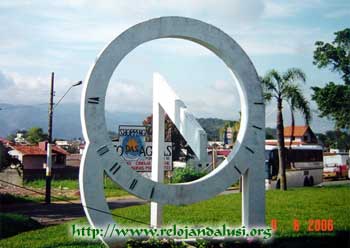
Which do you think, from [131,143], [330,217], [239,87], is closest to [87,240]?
[239,87]

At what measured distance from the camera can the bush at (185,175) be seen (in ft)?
92.1

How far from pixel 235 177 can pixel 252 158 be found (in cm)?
59

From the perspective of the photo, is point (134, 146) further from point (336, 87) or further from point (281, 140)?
point (336, 87)

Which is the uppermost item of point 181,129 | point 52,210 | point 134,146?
point 181,129

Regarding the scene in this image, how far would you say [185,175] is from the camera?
28.3 m

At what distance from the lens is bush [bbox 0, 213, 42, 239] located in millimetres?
13363

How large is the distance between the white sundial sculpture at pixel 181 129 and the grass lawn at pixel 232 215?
212cm

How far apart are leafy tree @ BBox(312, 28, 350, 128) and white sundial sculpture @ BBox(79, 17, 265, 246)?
2085 centimetres

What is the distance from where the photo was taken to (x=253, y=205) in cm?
1017

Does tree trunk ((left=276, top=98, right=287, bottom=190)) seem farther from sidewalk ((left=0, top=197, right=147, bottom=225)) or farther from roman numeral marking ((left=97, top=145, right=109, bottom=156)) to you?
roman numeral marking ((left=97, top=145, right=109, bottom=156))

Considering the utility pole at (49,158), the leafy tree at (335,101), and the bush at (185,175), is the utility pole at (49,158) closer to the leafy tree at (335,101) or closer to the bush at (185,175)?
the bush at (185,175)

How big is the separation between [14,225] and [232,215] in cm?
698

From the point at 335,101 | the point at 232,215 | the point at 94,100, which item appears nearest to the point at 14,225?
the point at 232,215

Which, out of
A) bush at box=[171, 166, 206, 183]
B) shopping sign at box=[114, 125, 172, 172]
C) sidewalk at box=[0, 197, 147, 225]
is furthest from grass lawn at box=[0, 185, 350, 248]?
bush at box=[171, 166, 206, 183]
